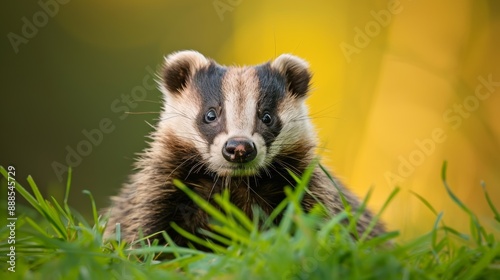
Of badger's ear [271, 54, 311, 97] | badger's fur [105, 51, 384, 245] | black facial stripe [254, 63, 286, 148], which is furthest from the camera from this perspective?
badger's ear [271, 54, 311, 97]

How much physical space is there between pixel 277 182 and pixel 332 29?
6.67 m

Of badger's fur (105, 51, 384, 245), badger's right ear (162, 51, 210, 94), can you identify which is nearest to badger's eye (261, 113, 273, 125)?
badger's fur (105, 51, 384, 245)

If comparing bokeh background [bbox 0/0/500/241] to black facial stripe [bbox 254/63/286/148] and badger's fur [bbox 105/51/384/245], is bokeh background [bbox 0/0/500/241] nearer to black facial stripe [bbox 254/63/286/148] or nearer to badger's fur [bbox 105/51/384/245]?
badger's fur [bbox 105/51/384/245]

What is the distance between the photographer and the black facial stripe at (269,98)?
4.46m

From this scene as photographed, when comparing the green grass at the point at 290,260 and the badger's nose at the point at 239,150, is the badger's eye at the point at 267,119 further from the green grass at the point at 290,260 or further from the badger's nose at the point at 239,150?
the green grass at the point at 290,260

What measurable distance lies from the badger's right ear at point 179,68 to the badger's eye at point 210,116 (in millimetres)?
531

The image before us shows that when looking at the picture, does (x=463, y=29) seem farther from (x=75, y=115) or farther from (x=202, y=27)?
(x=75, y=115)

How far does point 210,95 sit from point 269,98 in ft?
1.34

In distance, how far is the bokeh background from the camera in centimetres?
970

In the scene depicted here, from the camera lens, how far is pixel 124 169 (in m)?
10.7

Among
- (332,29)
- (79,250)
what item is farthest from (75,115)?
(79,250)

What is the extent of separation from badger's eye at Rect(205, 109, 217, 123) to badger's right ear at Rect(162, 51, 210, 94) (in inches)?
20.9

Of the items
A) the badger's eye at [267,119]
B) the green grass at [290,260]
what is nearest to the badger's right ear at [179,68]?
the badger's eye at [267,119]

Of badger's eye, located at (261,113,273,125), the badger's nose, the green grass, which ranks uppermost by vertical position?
badger's eye, located at (261,113,273,125)
